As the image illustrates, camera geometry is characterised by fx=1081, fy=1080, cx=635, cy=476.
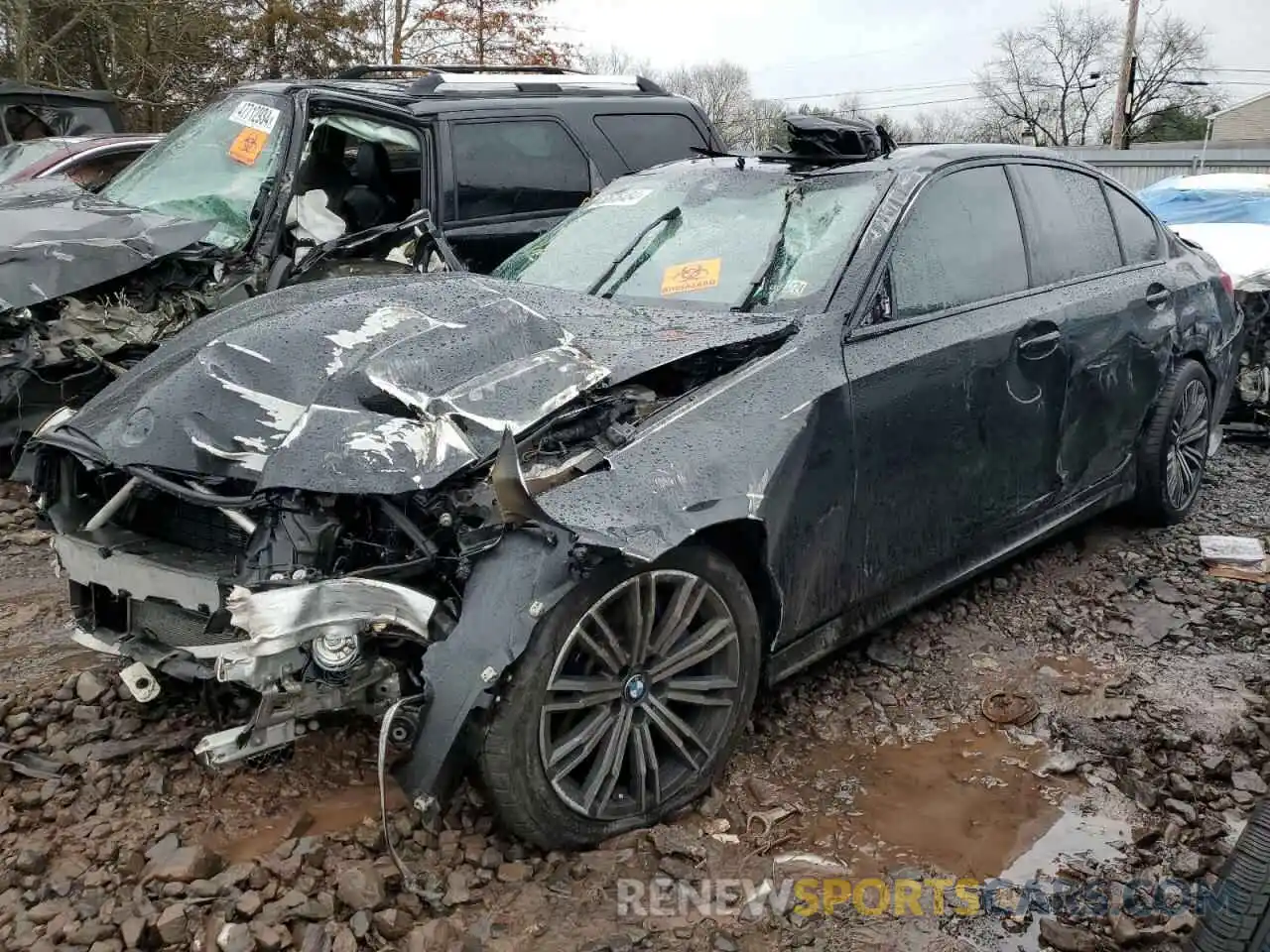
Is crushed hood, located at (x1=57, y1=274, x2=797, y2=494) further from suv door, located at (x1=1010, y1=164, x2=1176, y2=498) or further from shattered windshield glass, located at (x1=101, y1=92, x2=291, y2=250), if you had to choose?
shattered windshield glass, located at (x1=101, y1=92, x2=291, y2=250)

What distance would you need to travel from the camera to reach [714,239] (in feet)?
12.4

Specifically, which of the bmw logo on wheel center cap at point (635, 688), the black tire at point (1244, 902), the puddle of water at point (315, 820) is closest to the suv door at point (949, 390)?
the bmw logo on wheel center cap at point (635, 688)

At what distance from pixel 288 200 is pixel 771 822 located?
4.48m

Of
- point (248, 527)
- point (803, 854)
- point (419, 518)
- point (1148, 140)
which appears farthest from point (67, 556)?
point (1148, 140)

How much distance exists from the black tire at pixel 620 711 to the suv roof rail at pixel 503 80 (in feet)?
15.2

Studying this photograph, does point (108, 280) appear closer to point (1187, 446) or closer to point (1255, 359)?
point (1187, 446)

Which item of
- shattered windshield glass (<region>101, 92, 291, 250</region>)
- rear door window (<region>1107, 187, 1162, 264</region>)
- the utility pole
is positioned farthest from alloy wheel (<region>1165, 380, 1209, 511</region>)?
the utility pole

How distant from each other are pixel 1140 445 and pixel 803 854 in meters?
2.92

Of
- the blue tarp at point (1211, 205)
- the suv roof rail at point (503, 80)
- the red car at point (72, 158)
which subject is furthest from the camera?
the blue tarp at point (1211, 205)

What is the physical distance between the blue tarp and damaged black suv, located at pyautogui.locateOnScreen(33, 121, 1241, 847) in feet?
20.7

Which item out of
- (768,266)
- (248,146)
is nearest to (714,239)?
(768,266)

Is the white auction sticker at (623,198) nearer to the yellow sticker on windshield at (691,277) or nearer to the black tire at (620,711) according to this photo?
the yellow sticker on windshield at (691,277)

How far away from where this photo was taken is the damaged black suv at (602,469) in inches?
99.4

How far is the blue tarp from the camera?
9266 mm
